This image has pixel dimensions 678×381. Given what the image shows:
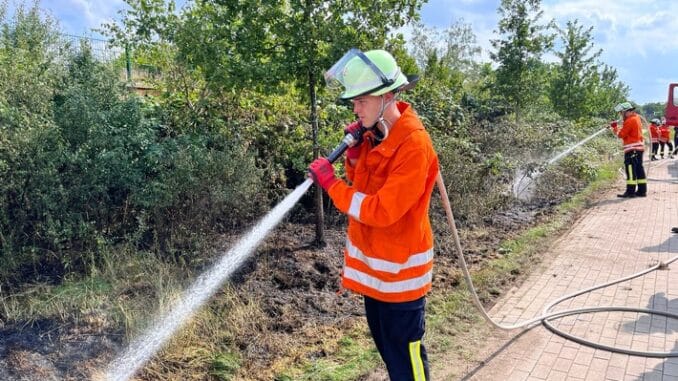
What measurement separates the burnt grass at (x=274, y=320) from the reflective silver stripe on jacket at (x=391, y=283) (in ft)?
4.40

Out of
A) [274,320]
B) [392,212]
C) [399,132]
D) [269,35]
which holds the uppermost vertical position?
[269,35]

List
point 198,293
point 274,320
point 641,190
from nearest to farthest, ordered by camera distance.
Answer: point 274,320 → point 198,293 → point 641,190

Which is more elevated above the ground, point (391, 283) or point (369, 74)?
point (369, 74)

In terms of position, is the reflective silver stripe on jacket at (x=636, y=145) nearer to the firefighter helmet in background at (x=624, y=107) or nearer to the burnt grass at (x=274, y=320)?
the firefighter helmet in background at (x=624, y=107)

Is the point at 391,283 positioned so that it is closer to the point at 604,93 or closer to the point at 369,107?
the point at 369,107

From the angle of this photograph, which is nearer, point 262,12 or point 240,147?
point 262,12

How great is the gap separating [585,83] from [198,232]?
57.9 ft

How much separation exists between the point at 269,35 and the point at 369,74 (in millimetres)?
3268

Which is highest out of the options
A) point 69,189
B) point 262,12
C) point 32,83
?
point 262,12

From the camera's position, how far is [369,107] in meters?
2.34

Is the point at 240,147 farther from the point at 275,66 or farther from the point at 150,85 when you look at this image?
the point at 150,85

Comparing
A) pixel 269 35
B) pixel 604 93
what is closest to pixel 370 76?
pixel 269 35

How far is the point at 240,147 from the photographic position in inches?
213

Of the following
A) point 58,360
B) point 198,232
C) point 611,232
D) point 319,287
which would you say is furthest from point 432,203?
point 58,360
